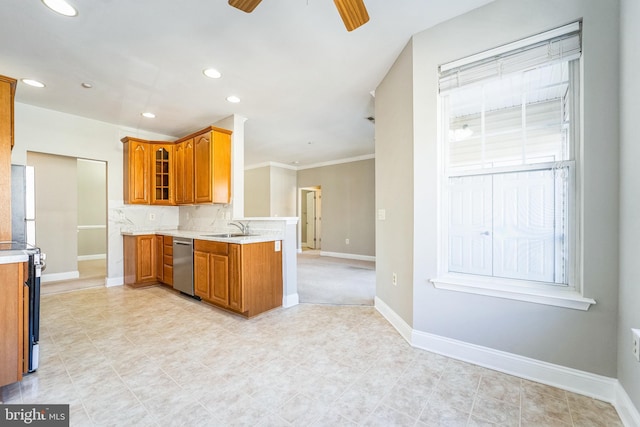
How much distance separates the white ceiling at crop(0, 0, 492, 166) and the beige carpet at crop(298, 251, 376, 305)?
265 cm

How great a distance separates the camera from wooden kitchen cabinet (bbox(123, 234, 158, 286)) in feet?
13.4

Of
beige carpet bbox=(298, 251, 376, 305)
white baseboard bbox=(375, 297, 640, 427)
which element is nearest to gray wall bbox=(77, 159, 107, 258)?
beige carpet bbox=(298, 251, 376, 305)

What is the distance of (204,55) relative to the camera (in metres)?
2.50

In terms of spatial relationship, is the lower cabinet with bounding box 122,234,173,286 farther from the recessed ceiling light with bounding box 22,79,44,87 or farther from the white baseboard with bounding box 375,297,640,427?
the white baseboard with bounding box 375,297,640,427

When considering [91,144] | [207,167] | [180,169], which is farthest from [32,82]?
[207,167]

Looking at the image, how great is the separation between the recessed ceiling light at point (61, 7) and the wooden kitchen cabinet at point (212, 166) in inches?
71.4

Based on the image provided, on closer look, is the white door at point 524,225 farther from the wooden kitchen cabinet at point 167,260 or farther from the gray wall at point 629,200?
the wooden kitchen cabinet at point 167,260

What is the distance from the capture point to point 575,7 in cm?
168

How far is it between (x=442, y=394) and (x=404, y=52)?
2.72 m

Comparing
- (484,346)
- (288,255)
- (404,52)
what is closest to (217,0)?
(404,52)

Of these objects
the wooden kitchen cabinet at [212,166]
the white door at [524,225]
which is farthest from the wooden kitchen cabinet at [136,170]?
the white door at [524,225]

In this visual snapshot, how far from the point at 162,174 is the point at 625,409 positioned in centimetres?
556

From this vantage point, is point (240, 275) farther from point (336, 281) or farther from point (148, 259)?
point (148, 259)

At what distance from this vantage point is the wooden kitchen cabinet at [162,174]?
4.41m
